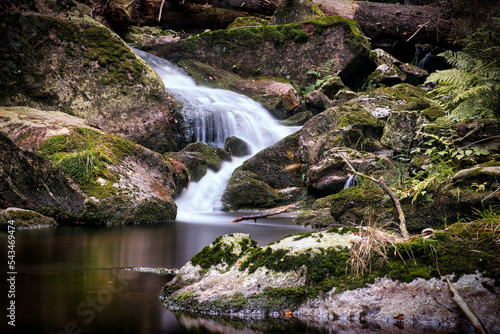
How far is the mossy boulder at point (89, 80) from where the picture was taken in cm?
1144

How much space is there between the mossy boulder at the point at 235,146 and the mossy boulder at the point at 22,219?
6751mm

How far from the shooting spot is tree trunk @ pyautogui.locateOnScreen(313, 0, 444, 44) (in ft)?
62.4

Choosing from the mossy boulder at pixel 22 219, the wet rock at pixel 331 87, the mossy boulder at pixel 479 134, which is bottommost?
the mossy boulder at pixel 22 219

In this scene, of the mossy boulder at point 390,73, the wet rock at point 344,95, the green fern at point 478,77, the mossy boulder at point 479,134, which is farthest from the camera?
the mossy boulder at point 390,73

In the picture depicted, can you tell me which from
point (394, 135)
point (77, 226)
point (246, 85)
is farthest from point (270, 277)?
point (246, 85)

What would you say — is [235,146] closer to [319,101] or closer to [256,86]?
[319,101]

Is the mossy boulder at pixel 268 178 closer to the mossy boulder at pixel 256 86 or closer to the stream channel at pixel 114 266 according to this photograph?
the stream channel at pixel 114 266

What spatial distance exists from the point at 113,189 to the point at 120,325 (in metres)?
5.52

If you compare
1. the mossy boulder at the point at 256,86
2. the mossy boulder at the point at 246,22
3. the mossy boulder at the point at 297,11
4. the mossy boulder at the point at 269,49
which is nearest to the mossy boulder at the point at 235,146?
the mossy boulder at the point at 256,86

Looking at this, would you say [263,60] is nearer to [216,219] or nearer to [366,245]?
[216,219]

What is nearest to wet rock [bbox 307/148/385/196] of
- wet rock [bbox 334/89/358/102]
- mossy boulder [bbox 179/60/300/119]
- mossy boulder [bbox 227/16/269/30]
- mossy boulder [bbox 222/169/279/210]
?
mossy boulder [bbox 222/169/279/210]

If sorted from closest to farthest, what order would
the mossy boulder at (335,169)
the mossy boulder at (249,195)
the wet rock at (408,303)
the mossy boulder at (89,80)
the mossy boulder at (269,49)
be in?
Answer: 1. the wet rock at (408,303)
2. the mossy boulder at (335,169)
3. the mossy boulder at (249,195)
4. the mossy boulder at (89,80)
5. the mossy boulder at (269,49)

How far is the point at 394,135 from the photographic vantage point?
32.4 ft

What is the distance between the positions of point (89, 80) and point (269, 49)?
9735 mm
